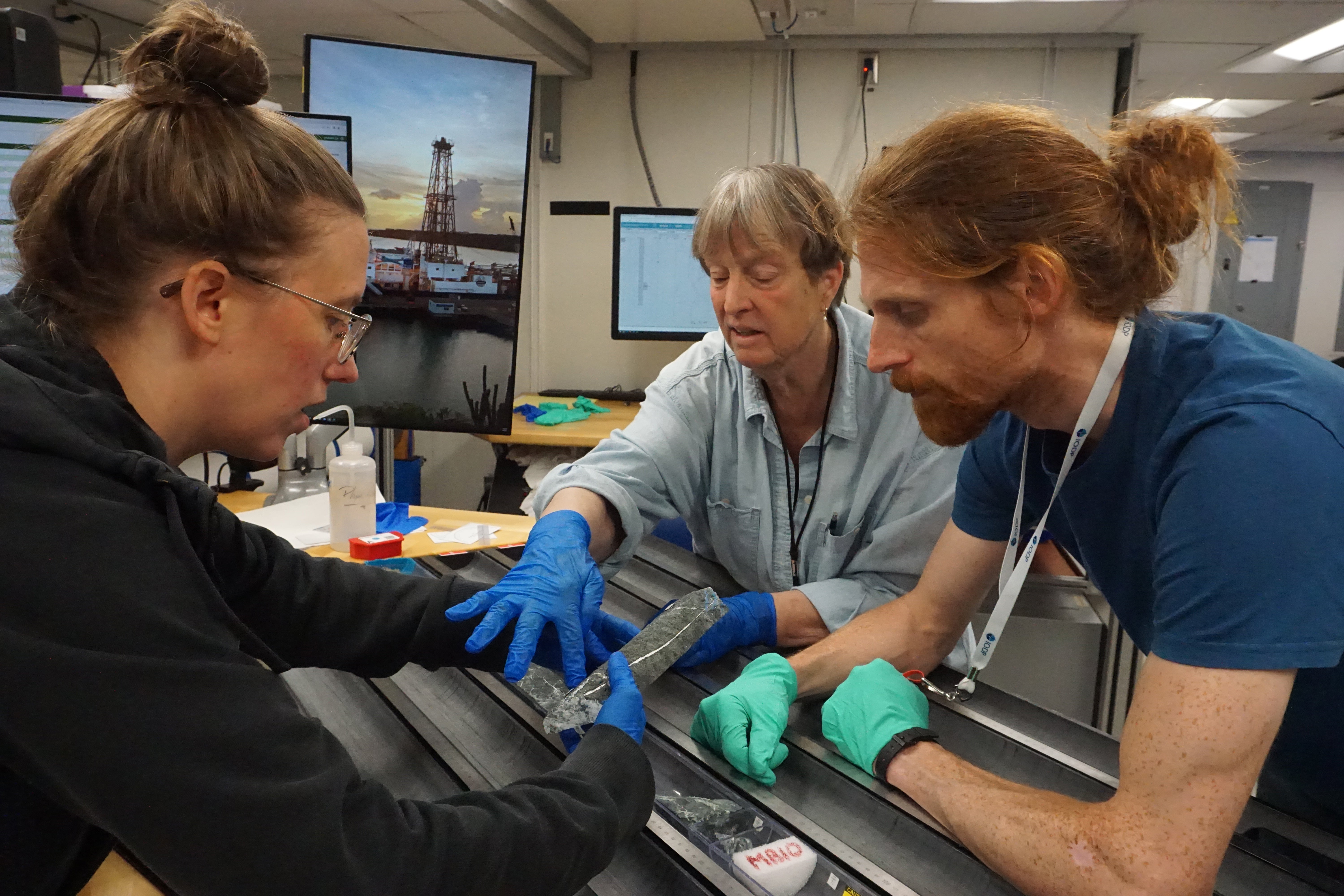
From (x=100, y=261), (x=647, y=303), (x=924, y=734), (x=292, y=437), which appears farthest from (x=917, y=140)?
(x=647, y=303)

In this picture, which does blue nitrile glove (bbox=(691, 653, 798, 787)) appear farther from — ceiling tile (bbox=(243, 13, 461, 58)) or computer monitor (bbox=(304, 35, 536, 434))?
ceiling tile (bbox=(243, 13, 461, 58))

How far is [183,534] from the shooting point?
2.13 feet

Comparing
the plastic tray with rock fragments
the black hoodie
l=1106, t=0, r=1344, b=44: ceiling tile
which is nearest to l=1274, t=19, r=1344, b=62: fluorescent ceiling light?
l=1106, t=0, r=1344, b=44: ceiling tile

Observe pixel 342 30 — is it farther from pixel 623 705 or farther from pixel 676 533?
pixel 623 705

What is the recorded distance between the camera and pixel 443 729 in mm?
1020

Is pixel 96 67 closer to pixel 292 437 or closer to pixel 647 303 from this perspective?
pixel 292 437

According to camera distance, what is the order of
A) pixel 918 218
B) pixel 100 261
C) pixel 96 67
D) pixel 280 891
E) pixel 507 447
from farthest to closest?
pixel 507 447 → pixel 96 67 → pixel 918 218 → pixel 100 261 → pixel 280 891

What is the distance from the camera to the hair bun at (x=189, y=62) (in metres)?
0.75

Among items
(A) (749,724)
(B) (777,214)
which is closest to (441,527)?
(B) (777,214)

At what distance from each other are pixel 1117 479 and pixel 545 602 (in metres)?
0.72

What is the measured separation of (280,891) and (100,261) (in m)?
0.53

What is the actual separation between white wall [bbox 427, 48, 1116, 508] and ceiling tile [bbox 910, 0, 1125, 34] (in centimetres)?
12

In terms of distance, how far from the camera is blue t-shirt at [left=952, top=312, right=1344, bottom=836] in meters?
0.74

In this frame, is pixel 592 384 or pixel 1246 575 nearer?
pixel 1246 575
